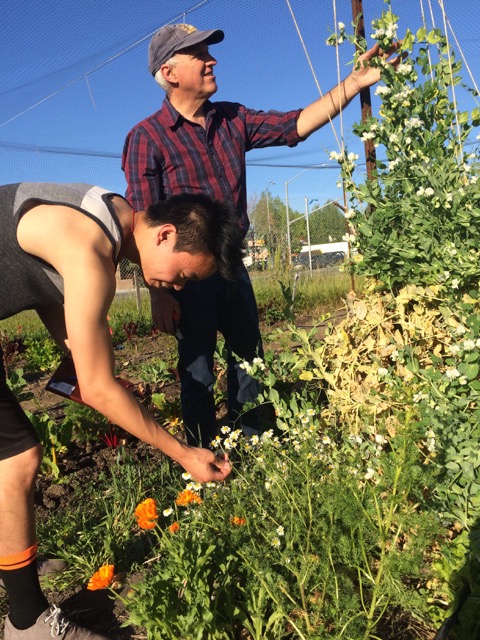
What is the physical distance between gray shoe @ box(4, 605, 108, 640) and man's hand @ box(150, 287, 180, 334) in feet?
4.23

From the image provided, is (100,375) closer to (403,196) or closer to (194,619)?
(194,619)

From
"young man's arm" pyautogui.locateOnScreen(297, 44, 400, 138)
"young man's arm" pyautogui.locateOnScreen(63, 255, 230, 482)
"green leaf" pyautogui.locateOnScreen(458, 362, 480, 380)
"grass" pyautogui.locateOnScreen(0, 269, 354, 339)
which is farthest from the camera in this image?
"grass" pyautogui.locateOnScreen(0, 269, 354, 339)

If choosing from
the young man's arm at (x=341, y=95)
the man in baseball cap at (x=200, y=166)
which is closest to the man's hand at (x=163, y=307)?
the man in baseball cap at (x=200, y=166)

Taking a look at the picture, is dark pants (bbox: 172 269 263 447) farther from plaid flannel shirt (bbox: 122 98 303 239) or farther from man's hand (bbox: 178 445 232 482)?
man's hand (bbox: 178 445 232 482)

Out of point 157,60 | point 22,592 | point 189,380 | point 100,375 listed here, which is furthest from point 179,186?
point 22,592

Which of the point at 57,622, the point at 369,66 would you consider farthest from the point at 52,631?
the point at 369,66

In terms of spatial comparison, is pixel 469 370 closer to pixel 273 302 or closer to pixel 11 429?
pixel 11 429

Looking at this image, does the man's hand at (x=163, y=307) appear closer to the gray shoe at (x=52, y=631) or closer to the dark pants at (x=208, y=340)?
the dark pants at (x=208, y=340)

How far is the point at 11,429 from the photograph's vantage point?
1.80 m

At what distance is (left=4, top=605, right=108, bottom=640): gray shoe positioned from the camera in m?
1.79

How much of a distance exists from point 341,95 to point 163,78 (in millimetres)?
817

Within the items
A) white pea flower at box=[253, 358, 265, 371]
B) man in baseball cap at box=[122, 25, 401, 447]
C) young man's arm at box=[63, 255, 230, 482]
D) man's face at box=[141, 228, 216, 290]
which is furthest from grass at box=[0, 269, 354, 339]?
young man's arm at box=[63, 255, 230, 482]

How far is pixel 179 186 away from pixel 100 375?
1.47 m

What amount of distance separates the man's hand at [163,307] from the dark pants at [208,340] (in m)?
0.06
